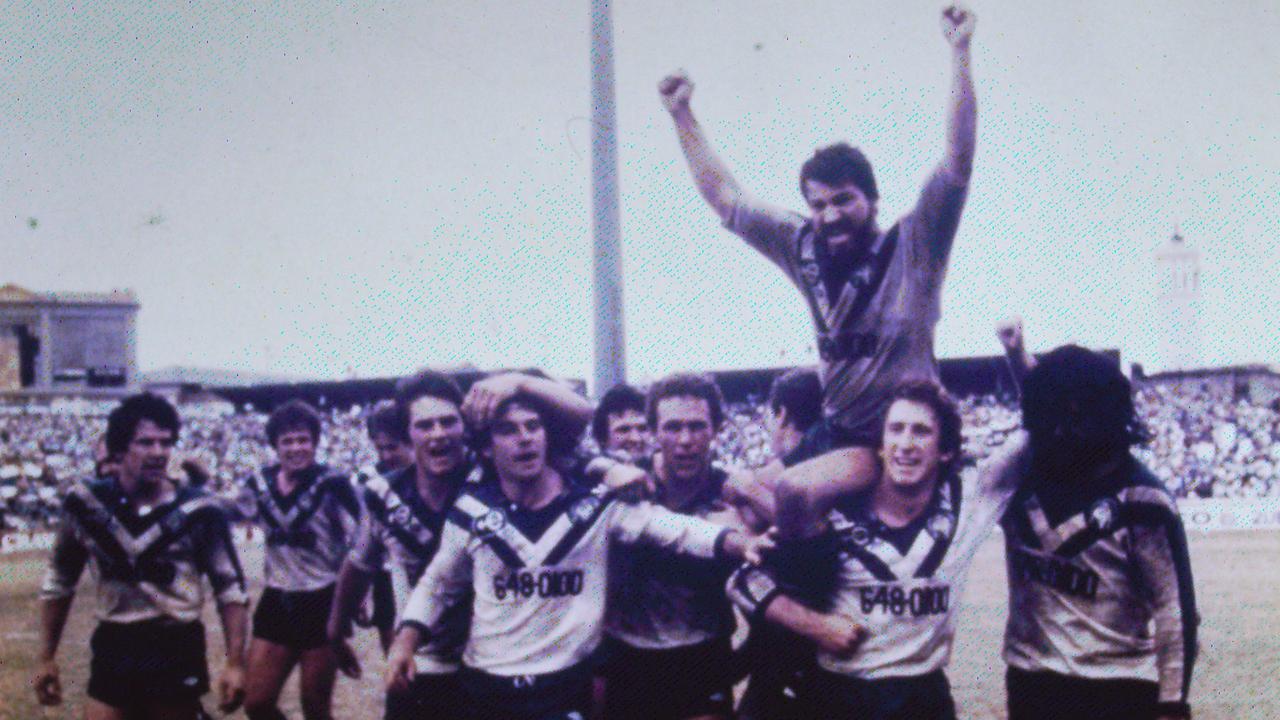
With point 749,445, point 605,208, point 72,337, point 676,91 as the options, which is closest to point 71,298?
point 72,337

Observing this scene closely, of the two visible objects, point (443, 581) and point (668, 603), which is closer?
point (443, 581)

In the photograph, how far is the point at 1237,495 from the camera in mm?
24172

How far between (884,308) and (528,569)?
5.42 feet

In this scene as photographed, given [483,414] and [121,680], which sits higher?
[483,414]

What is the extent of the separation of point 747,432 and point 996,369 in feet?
24.2

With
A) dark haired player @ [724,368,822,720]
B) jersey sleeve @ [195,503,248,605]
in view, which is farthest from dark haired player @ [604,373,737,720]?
jersey sleeve @ [195,503,248,605]

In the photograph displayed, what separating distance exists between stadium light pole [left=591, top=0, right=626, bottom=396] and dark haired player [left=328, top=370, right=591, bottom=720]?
3.61 meters

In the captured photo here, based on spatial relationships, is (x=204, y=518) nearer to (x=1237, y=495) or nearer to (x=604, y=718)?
(x=604, y=718)

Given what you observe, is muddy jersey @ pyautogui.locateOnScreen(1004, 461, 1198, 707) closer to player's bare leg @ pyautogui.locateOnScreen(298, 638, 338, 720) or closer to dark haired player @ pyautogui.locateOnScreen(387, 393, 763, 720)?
dark haired player @ pyautogui.locateOnScreen(387, 393, 763, 720)

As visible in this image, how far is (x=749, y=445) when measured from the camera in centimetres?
2619

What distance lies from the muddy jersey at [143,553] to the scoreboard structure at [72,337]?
29.5 m

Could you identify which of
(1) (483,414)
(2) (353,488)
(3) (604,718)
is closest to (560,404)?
(1) (483,414)

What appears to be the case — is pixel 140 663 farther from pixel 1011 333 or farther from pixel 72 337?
pixel 72 337

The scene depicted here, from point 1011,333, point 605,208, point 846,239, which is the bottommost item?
point 1011,333
